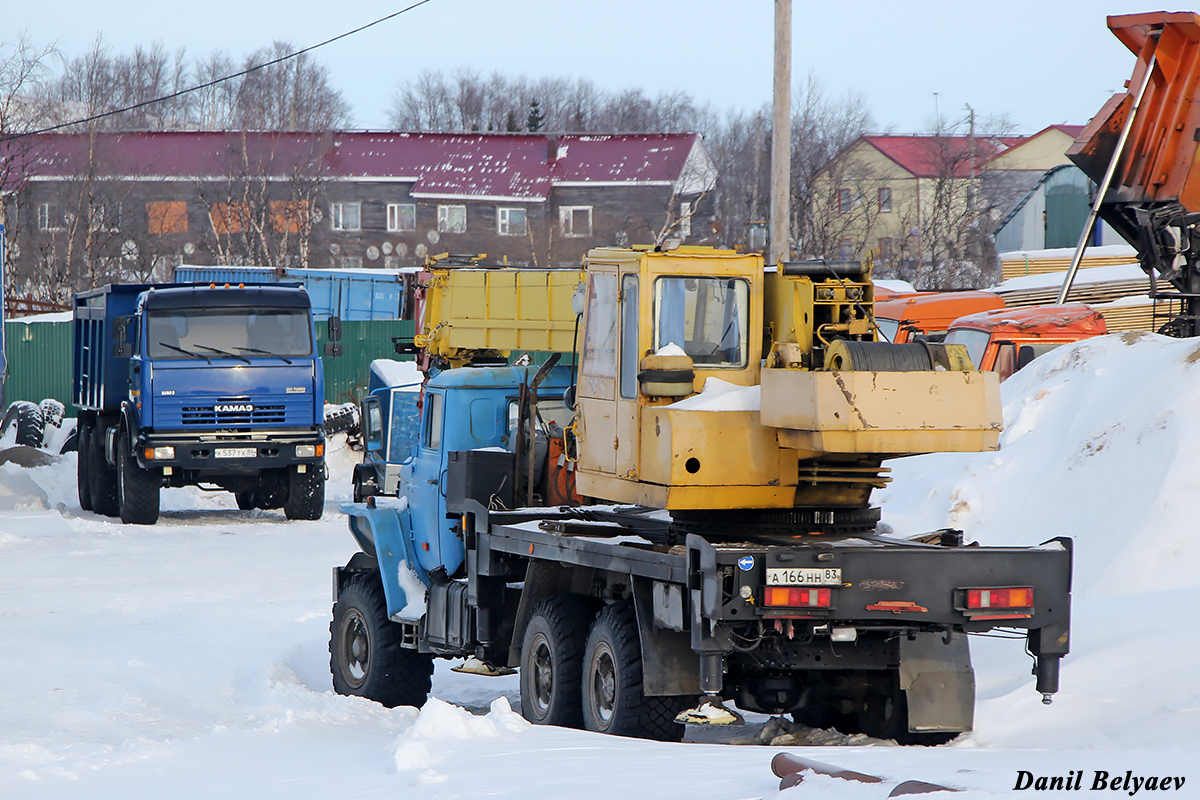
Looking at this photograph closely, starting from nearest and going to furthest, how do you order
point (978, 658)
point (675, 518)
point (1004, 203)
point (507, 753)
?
point (507, 753) < point (675, 518) < point (978, 658) < point (1004, 203)

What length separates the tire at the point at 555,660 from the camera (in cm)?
799

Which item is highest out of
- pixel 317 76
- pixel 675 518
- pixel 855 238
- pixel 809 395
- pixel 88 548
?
pixel 317 76

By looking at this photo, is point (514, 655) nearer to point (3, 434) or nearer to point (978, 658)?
point (978, 658)

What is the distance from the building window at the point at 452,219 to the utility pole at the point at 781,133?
149ft

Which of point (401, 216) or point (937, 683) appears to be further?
point (401, 216)

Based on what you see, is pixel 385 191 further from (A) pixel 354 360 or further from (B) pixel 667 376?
(B) pixel 667 376

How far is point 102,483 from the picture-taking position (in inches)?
852

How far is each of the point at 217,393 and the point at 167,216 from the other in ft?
146

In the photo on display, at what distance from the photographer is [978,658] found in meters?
9.51

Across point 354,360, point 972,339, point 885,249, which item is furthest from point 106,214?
point 972,339

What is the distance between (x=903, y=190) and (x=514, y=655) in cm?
7066

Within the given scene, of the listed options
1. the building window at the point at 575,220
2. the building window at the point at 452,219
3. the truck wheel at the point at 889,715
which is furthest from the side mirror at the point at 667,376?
the building window at the point at 452,219

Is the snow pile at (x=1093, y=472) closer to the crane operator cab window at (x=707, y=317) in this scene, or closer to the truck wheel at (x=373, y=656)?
the truck wheel at (x=373, y=656)

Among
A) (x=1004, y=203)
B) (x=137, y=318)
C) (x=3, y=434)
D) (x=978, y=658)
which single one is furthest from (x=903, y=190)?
(x=978, y=658)
